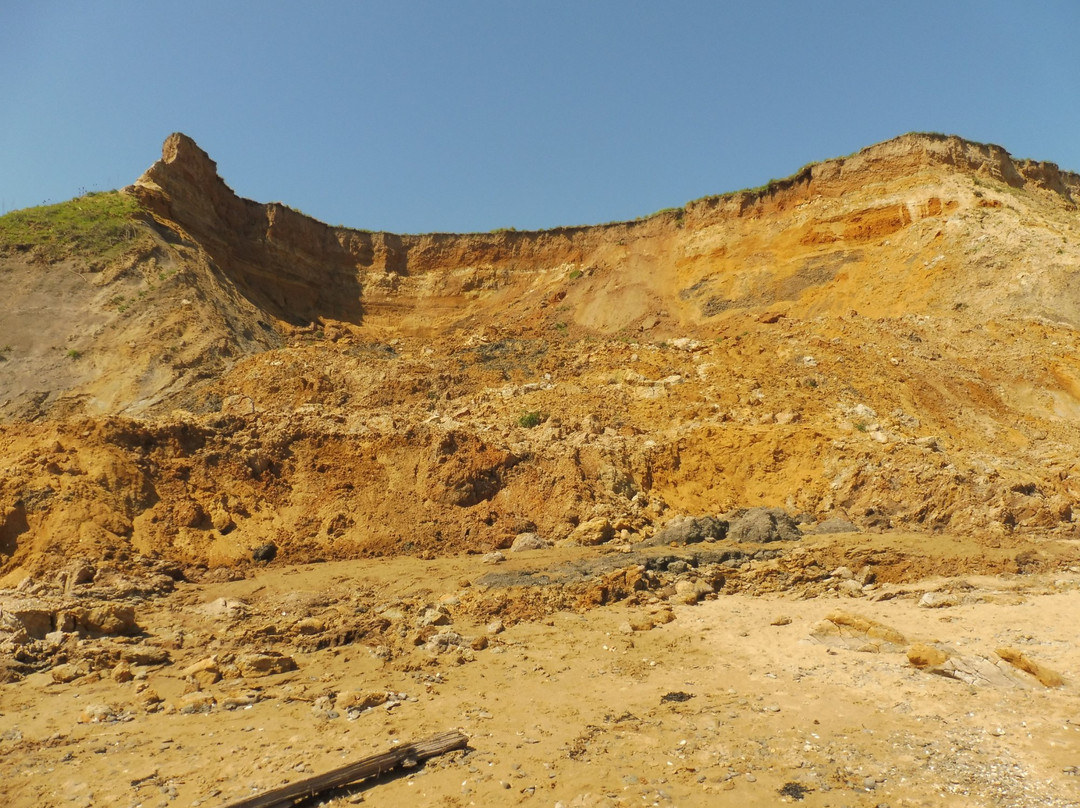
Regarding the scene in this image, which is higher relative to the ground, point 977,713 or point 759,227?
point 759,227

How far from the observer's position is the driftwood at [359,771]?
17.4 ft

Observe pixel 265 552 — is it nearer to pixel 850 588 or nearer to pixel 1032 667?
pixel 850 588

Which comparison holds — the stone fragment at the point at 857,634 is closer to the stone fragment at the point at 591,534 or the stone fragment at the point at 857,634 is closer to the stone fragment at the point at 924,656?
the stone fragment at the point at 924,656

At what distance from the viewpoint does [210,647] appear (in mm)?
9117

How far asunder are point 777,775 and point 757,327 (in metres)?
20.1

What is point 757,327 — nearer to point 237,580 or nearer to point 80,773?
point 237,580

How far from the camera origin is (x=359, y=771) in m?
5.70

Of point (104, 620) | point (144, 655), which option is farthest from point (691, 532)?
point (104, 620)

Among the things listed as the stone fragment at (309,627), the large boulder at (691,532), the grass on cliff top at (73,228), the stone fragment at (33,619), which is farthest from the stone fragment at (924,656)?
the grass on cliff top at (73,228)

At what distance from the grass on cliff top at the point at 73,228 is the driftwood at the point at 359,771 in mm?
25208

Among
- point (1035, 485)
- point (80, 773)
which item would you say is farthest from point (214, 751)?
point (1035, 485)

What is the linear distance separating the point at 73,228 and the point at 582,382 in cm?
2043

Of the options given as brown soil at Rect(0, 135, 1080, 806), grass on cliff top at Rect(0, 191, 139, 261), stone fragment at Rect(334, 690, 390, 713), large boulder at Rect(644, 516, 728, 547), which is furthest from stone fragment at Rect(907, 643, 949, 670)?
grass on cliff top at Rect(0, 191, 139, 261)

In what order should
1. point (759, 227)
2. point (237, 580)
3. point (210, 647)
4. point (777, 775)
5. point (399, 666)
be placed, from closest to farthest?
point (777, 775)
point (399, 666)
point (210, 647)
point (237, 580)
point (759, 227)
